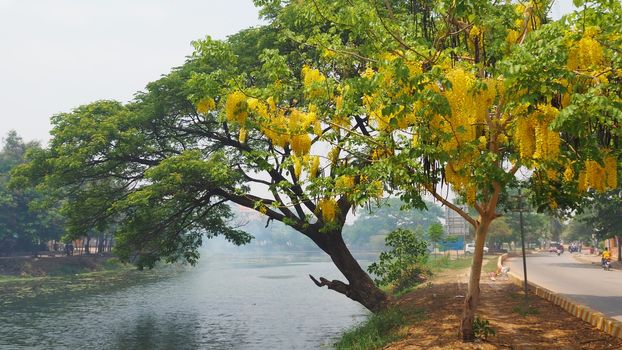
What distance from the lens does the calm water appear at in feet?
62.3

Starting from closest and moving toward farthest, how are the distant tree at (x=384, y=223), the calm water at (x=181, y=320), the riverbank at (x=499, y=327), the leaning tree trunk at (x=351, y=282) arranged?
the riverbank at (x=499, y=327) < the leaning tree trunk at (x=351, y=282) < the calm water at (x=181, y=320) < the distant tree at (x=384, y=223)

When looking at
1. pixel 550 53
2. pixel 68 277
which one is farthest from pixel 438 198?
pixel 68 277

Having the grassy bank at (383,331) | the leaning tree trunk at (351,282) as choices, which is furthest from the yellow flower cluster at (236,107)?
the leaning tree trunk at (351,282)

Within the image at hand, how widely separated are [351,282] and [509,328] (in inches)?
289

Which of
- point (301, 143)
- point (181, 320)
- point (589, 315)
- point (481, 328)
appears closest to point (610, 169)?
point (481, 328)

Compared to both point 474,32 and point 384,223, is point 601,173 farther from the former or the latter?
point 384,223

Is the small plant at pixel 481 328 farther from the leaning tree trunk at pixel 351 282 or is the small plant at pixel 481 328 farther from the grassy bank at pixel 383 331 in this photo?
the leaning tree trunk at pixel 351 282

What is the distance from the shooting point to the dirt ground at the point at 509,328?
9648mm

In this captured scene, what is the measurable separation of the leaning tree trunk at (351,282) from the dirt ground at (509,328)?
1.19m

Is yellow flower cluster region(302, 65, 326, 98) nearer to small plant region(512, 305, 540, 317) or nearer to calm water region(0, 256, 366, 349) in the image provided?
small plant region(512, 305, 540, 317)

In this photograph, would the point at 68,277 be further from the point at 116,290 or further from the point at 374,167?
the point at 374,167

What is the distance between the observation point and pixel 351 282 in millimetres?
18094

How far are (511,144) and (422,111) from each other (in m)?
3.20

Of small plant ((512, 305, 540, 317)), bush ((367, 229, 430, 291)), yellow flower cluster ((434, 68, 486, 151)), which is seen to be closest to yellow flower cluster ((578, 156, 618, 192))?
yellow flower cluster ((434, 68, 486, 151))
